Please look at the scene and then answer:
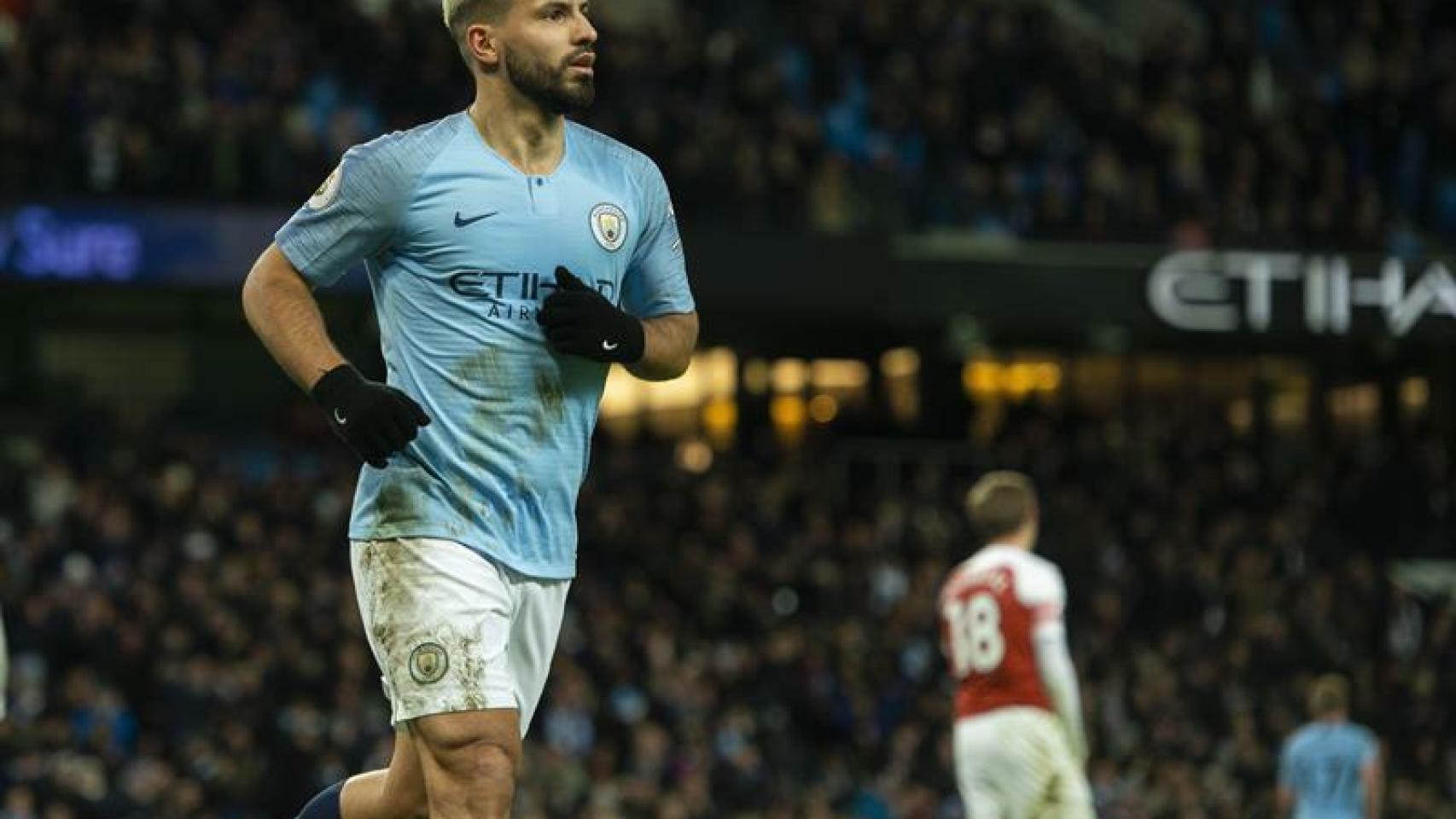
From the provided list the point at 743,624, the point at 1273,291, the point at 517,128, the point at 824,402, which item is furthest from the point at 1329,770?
the point at 824,402

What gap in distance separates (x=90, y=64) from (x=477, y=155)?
612 inches

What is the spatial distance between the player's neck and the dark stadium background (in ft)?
33.7

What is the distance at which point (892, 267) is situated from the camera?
24.4 metres

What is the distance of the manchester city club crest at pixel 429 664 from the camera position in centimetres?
572

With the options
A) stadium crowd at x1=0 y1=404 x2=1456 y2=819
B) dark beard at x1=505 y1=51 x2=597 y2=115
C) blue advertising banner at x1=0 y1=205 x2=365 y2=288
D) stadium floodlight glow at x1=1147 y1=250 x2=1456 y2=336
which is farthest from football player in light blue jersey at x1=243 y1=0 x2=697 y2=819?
stadium floodlight glow at x1=1147 y1=250 x2=1456 y2=336

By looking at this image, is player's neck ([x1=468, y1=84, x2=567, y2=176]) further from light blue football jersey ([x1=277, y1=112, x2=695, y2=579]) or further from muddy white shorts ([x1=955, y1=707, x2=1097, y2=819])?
muddy white shorts ([x1=955, y1=707, x2=1097, y2=819])

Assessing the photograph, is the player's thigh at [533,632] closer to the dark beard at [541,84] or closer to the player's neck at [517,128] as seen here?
the player's neck at [517,128]

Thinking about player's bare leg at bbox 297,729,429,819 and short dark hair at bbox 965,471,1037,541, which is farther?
short dark hair at bbox 965,471,1037,541

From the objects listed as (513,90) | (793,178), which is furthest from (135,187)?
(513,90)

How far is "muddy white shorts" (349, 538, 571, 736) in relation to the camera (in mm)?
5723

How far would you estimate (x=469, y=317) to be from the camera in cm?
589

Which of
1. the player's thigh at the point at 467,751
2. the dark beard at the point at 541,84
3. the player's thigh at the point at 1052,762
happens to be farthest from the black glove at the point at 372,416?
the player's thigh at the point at 1052,762

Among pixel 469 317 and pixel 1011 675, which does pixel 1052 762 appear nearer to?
pixel 1011 675

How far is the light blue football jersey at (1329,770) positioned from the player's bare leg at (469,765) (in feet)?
35.5
